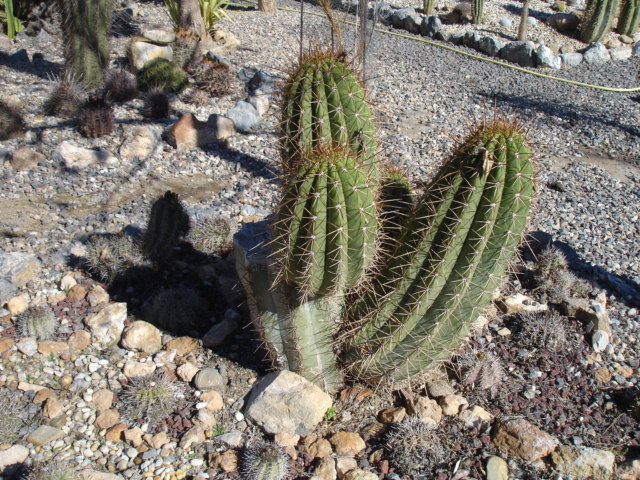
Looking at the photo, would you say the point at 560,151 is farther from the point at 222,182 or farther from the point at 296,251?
the point at 296,251

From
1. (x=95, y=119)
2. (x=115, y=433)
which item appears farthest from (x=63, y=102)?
(x=115, y=433)

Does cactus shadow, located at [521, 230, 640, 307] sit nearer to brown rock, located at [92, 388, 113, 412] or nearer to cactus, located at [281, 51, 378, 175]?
cactus, located at [281, 51, 378, 175]

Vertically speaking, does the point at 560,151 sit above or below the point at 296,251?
below

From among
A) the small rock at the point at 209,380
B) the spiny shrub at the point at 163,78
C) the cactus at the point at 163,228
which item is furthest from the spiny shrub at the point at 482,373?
the spiny shrub at the point at 163,78

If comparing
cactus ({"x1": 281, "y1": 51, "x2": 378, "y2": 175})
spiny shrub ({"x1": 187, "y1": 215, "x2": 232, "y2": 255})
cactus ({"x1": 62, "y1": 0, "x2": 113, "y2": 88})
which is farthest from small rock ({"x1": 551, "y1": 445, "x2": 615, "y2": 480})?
cactus ({"x1": 62, "y1": 0, "x2": 113, "y2": 88})

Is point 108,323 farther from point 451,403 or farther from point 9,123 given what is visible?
point 9,123

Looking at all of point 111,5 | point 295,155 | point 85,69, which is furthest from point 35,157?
point 295,155
